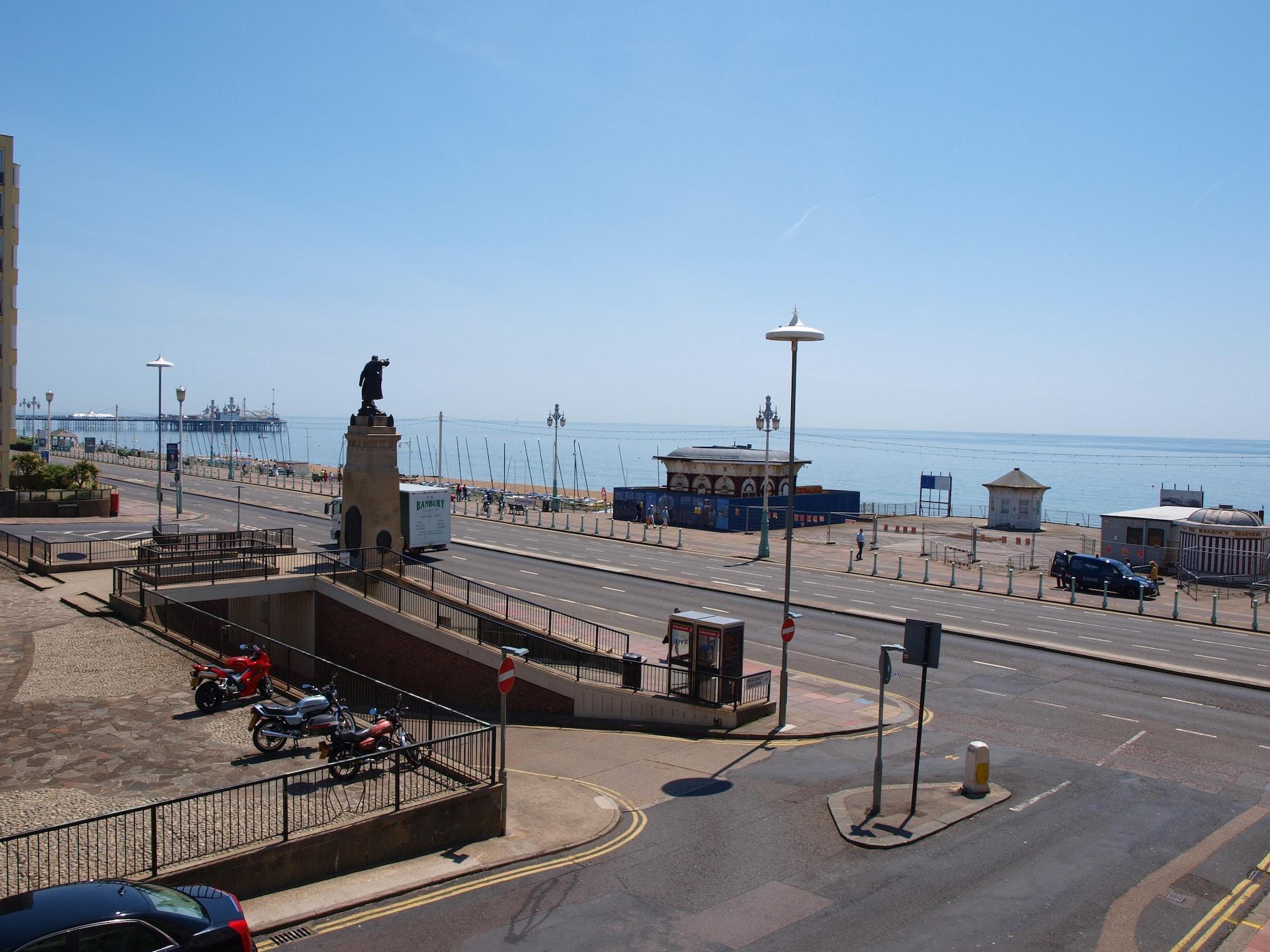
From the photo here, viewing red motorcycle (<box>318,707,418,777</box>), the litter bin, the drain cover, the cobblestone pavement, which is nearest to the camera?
the drain cover

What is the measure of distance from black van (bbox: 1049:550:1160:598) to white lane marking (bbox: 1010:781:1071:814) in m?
24.2

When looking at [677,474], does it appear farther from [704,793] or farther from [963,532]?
[704,793]

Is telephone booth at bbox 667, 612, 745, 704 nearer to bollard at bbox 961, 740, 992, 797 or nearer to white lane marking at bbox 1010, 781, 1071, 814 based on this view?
bollard at bbox 961, 740, 992, 797

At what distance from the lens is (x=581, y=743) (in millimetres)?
19266

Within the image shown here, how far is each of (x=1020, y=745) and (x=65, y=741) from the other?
16.5 m

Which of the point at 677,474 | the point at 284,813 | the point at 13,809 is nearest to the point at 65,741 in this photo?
the point at 13,809

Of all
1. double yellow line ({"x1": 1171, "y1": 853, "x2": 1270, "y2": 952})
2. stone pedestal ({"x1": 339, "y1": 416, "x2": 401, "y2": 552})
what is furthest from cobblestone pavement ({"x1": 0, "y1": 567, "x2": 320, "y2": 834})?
double yellow line ({"x1": 1171, "y1": 853, "x2": 1270, "y2": 952})

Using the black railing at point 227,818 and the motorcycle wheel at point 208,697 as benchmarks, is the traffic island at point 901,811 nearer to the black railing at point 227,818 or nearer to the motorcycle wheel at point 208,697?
the black railing at point 227,818

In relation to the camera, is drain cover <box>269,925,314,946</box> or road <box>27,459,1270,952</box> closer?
drain cover <box>269,925,314,946</box>

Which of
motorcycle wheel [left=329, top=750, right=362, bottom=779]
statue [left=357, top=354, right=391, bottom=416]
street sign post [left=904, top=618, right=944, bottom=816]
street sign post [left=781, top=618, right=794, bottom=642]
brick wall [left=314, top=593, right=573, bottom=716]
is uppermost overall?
statue [left=357, top=354, right=391, bottom=416]

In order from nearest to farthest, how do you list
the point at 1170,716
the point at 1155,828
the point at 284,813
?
the point at 284,813, the point at 1155,828, the point at 1170,716

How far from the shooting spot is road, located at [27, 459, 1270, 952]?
10383 millimetres

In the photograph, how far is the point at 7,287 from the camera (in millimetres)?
56906

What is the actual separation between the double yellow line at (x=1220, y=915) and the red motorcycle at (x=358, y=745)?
31.6 feet
